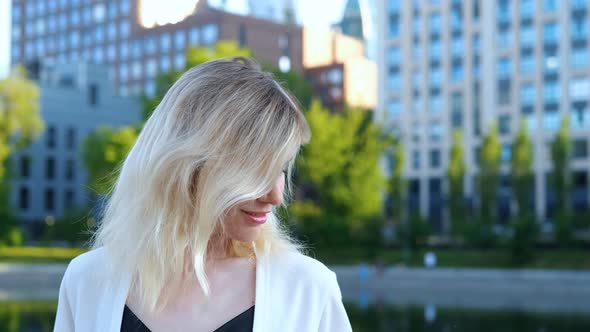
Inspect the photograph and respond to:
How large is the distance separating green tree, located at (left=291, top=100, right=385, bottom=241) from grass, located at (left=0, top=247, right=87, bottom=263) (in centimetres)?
1069

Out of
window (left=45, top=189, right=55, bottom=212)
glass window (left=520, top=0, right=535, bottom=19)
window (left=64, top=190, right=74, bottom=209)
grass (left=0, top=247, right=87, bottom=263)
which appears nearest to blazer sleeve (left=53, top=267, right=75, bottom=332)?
grass (left=0, top=247, right=87, bottom=263)

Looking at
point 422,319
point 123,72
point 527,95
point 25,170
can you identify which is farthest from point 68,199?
point 422,319

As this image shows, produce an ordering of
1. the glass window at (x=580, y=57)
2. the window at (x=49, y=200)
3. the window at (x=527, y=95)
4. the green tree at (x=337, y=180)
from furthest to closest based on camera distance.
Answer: the window at (x=49, y=200) < the window at (x=527, y=95) < the glass window at (x=580, y=57) < the green tree at (x=337, y=180)

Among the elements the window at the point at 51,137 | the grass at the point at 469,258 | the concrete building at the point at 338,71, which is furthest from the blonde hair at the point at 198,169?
the concrete building at the point at 338,71

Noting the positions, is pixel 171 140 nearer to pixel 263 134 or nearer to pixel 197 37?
pixel 263 134

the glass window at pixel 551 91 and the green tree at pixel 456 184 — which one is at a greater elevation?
the glass window at pixel 551 91

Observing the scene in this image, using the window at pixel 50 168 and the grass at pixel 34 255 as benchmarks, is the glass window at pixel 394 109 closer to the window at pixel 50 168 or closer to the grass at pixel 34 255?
the window at pixel 50 168

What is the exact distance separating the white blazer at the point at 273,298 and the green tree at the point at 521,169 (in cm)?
4373

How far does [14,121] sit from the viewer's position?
40.8 meters

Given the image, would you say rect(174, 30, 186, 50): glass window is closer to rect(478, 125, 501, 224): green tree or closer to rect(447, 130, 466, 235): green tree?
rect(447, 130, 466, 235): green tree

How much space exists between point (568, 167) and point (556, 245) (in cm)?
714

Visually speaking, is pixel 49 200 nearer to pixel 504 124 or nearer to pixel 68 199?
pixel 68 199

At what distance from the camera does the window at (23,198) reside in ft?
188

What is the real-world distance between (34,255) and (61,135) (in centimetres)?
2399
